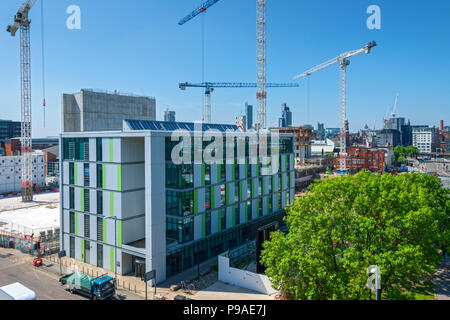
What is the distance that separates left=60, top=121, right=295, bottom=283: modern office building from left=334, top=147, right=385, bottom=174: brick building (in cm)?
8470

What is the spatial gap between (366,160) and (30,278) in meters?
105

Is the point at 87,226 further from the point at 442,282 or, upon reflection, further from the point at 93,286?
the point at 442,282

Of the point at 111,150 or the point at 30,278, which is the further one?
the point at 111,150

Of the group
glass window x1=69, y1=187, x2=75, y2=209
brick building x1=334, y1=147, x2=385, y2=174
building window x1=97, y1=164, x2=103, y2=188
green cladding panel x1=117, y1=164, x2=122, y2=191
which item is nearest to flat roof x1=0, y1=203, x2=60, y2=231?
glass window x1=69, y1=187, x2=75, y2=209

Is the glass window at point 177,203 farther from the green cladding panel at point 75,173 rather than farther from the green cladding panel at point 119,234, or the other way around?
the green cladding panel at point 75,173

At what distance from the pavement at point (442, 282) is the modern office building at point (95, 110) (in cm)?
5192

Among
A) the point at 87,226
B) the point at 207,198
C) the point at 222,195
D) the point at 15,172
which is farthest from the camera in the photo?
the point at 15,172

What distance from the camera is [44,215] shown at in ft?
179

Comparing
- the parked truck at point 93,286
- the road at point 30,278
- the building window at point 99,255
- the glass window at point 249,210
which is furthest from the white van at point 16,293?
the glass window at point 249,210

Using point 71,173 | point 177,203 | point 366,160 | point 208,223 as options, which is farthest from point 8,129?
point 366,160

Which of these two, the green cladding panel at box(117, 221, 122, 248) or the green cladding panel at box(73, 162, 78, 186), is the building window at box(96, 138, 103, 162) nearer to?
the green cladding panel at box(73, 162, 78, 186)

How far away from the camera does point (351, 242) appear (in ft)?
66.1

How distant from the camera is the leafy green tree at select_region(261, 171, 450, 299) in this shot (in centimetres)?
1866
